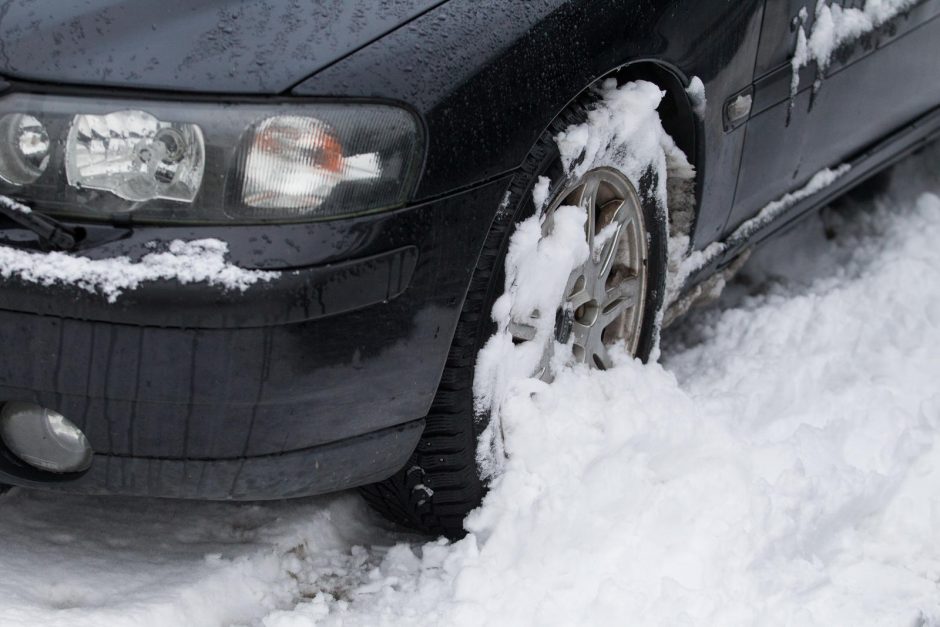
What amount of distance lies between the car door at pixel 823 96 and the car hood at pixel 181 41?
4.16ft

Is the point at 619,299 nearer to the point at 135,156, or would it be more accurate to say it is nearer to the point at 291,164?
the point at 291,164

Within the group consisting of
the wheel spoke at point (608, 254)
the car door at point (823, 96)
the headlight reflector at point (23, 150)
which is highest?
the car door at point (823, 96)

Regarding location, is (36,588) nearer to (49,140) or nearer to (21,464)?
(21,464)

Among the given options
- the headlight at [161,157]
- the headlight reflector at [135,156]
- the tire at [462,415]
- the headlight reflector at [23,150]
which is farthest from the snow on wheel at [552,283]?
the headlight reflector at [23,150]

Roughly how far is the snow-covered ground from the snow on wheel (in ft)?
0.24

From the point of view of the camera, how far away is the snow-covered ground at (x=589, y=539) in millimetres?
2367

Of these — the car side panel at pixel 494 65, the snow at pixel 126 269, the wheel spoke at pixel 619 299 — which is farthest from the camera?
the wheel spoke at pixel 619 299

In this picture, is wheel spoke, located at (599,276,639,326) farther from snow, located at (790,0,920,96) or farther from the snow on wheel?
snow, located at (790,0,920,96)

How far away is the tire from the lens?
2322 mm

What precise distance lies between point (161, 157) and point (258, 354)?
1.18ft

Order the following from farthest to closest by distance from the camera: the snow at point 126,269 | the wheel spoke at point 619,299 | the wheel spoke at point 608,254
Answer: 1. the wheel spoke at point 619,299
2. the wheel spoke at point 608,254
3. the snow at point 126,269

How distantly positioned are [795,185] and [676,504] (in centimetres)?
121

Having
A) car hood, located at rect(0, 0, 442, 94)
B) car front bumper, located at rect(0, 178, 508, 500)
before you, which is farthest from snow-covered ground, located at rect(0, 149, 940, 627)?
car hood, located at rect(0, 0, 442, 94)

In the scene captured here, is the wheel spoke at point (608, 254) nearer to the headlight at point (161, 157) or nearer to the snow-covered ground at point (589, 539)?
the snow-covered ground at point (589, 539)
